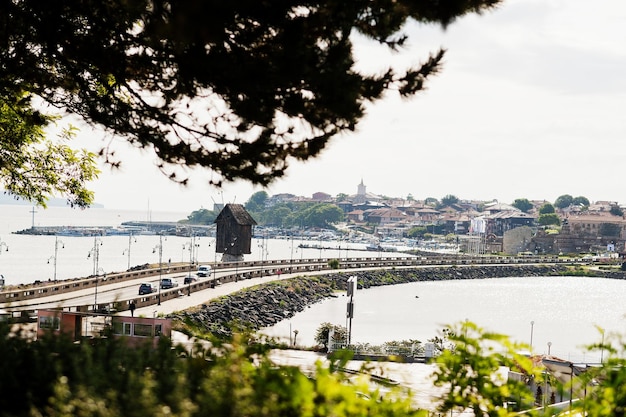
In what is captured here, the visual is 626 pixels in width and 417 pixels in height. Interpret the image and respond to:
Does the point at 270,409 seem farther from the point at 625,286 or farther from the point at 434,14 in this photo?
the point at 625,286

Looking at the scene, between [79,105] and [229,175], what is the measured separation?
7.66 feet

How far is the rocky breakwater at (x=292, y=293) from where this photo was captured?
1523 inches

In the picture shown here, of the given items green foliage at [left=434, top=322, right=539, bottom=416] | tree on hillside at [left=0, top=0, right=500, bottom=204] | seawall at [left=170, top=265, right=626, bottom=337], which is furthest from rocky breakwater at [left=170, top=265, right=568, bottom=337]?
green foliage at [left=434, top=322, right=539, bottom=416]

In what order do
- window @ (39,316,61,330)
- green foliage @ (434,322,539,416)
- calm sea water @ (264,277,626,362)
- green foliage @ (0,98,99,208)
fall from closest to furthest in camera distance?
1. green foliage @ (434,322,539,416)
2. window @ (39,316,61,330)
3. green foliage @ (0,98,99,208)
4. calm sea water @ (264,277,626,362)

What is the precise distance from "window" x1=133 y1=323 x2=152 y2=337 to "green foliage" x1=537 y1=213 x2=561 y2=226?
144 metres

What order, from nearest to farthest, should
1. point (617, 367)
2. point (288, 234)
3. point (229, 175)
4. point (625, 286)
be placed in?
point (617, 367) < point (229, 175) < point (625, 286) < point (288, 234)

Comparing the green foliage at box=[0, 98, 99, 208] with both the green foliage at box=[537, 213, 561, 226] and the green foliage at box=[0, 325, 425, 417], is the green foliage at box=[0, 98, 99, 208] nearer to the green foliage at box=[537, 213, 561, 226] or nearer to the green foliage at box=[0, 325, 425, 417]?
the green foliage at box=[0, 325, 425, 417]

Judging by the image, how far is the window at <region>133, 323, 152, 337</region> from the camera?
7.47 metres

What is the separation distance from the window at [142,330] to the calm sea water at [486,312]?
26.1 m

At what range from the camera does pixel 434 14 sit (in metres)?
6.23

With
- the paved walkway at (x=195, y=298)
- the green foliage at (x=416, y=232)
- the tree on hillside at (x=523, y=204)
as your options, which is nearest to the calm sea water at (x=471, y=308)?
the paved walkway at (x=195, y=298)

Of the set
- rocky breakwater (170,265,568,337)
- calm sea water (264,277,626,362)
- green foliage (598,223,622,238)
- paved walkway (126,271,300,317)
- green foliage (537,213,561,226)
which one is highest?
green foliage (537,213,561,226)

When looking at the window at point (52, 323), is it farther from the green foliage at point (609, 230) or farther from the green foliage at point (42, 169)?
the green foliage at point (609, 230)

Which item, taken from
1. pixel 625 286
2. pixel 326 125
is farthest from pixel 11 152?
pixel 625 286
